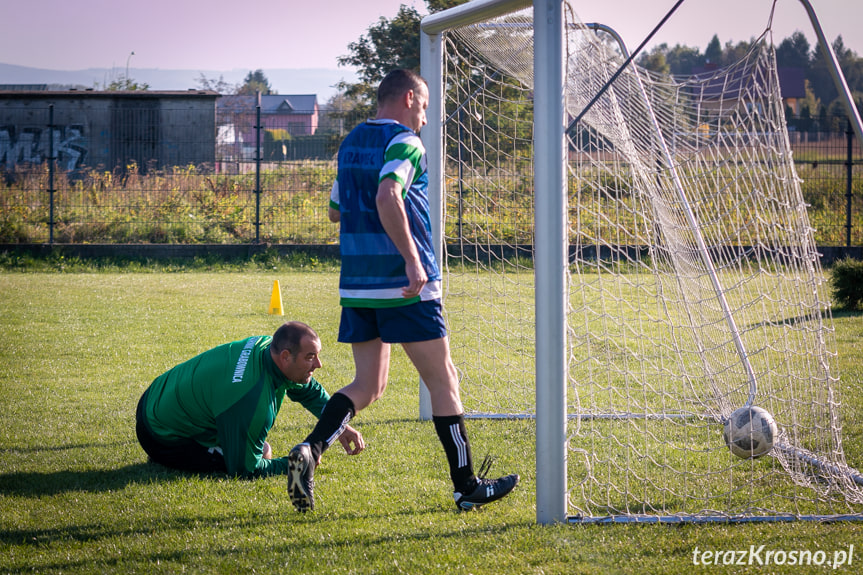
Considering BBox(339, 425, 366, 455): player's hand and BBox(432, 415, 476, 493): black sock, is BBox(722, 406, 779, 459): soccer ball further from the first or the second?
BBox(339, 425, 366, 455): player's hand

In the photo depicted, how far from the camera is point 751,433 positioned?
12.5 ft

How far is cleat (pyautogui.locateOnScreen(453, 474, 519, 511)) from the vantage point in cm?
335

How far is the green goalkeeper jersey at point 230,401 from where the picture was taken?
3.68 metres

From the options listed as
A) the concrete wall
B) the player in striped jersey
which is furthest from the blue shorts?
the concrete wall

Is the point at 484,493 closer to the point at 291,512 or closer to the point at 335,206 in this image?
the point at 291,512

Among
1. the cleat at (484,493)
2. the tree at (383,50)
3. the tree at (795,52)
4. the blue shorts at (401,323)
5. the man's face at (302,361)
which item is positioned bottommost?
the cleat at (484,493)

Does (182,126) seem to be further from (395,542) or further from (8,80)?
Answer: (8,80)

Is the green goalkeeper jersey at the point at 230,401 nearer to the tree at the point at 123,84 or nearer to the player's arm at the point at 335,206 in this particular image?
the player's arm at the point at 335,206

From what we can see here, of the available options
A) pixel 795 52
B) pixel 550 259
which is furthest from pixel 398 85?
pixel 795 52

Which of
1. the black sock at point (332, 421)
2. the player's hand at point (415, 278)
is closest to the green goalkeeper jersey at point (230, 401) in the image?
the black sock at point (332, 421)
